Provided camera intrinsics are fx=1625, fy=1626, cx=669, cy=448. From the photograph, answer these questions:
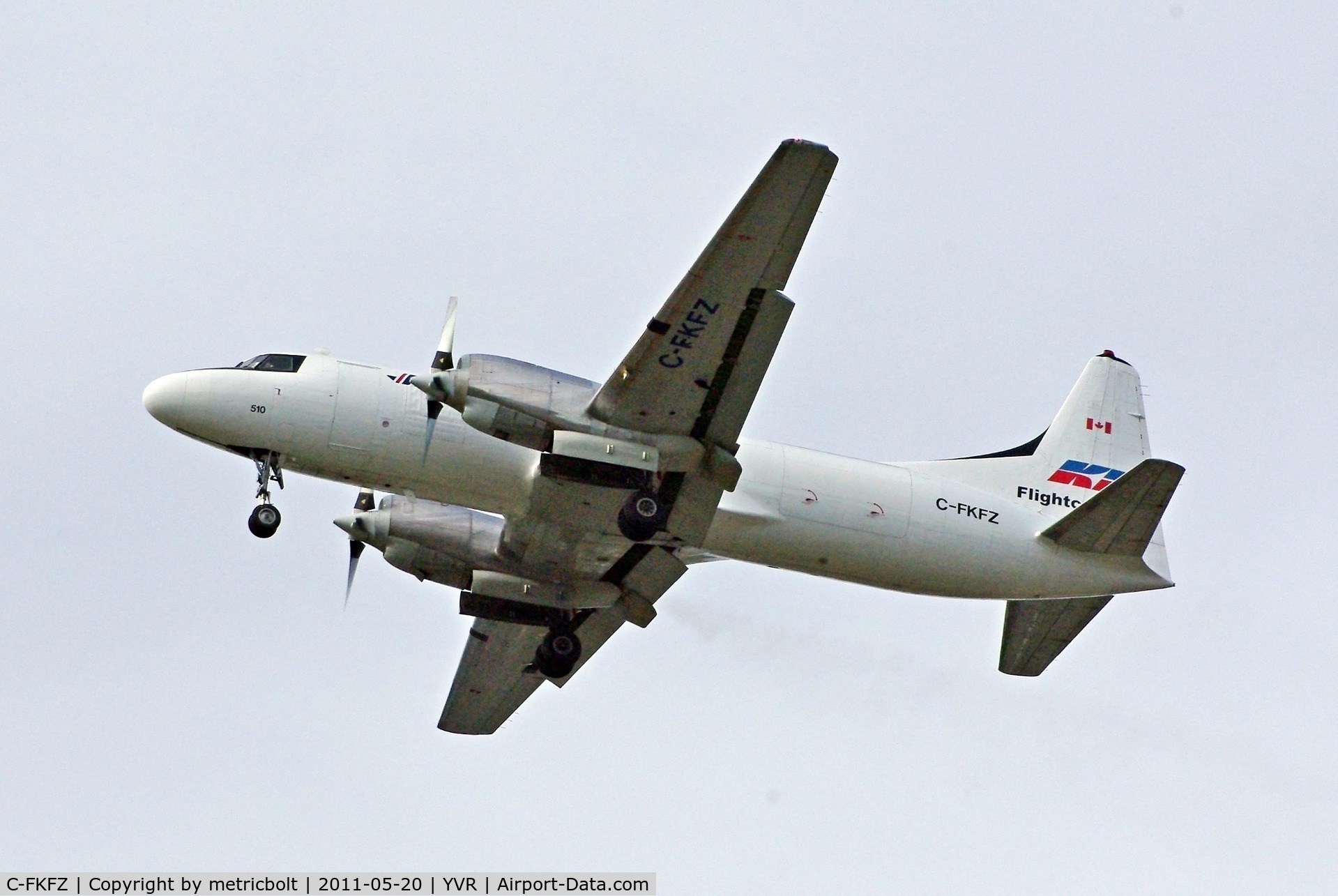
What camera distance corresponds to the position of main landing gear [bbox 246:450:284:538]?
76.6 feet

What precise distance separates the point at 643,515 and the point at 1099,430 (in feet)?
30.2

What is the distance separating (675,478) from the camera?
22.8m

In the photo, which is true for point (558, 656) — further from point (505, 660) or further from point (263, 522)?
point (263, 522)

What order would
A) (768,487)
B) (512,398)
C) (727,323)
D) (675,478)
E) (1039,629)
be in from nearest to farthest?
1. (727,323)
2. (512,398)
3. (675,478)
4. (768,487)
5. (1039,629)

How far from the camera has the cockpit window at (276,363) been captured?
933 inches

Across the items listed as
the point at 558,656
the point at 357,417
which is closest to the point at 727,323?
the point at 357,417

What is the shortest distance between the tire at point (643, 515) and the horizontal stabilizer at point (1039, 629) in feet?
21.6

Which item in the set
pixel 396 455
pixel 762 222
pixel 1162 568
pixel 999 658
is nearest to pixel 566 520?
pixel 396 455

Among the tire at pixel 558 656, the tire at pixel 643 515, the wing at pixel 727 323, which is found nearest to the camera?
the wing at pixel 727 323

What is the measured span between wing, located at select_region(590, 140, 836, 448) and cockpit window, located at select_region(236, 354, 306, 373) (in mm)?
4714

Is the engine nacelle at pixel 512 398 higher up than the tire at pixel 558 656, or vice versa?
the engine nacelle at pixel 512 398

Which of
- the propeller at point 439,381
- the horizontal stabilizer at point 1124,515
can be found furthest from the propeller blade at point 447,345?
the horizontal stabilizer at point 1124,515

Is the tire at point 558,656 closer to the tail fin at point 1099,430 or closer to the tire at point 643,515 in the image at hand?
the tire at point 643,515

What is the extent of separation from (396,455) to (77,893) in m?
7.33
